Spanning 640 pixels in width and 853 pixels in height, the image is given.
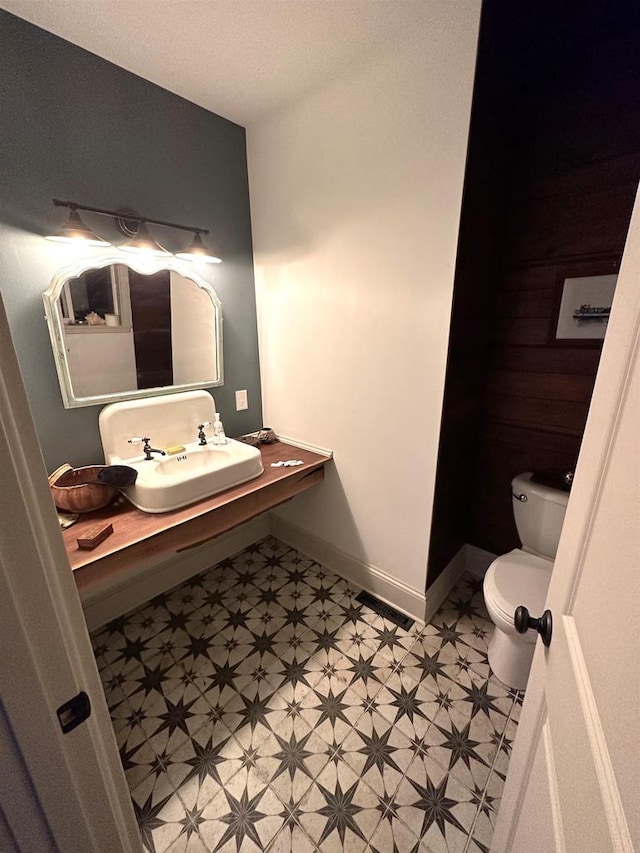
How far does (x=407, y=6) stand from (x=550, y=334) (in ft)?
4.35

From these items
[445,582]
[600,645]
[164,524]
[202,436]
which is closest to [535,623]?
[600,645]

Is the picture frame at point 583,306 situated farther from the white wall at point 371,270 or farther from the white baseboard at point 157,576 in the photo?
the white baseboard at point 157,576

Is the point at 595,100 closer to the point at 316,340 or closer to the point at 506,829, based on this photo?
the point at 316,340

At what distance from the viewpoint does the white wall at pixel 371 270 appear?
4.06ft

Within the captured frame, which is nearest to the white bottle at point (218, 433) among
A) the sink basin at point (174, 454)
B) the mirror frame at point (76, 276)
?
the sink basin at point (174, 454)

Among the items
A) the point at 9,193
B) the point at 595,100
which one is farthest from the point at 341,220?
the point at 9,193

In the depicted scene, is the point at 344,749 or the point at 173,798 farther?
the point at 344,749

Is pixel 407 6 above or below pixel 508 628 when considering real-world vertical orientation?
above

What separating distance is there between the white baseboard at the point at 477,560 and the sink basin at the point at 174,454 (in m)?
1.38

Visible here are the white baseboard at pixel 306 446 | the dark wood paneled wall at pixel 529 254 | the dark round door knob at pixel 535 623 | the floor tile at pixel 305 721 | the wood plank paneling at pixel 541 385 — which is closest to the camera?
the dark round door knob at pixel 535 623

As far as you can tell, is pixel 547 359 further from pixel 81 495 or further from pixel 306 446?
pixel 81 495

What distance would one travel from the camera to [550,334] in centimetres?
160

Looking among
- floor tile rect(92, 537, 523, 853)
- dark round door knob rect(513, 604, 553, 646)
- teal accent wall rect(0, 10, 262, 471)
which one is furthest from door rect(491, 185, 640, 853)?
teal accent wall rect(0, 10, 262, 471)

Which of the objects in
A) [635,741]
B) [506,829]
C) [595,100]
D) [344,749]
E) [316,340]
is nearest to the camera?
[635,741]
